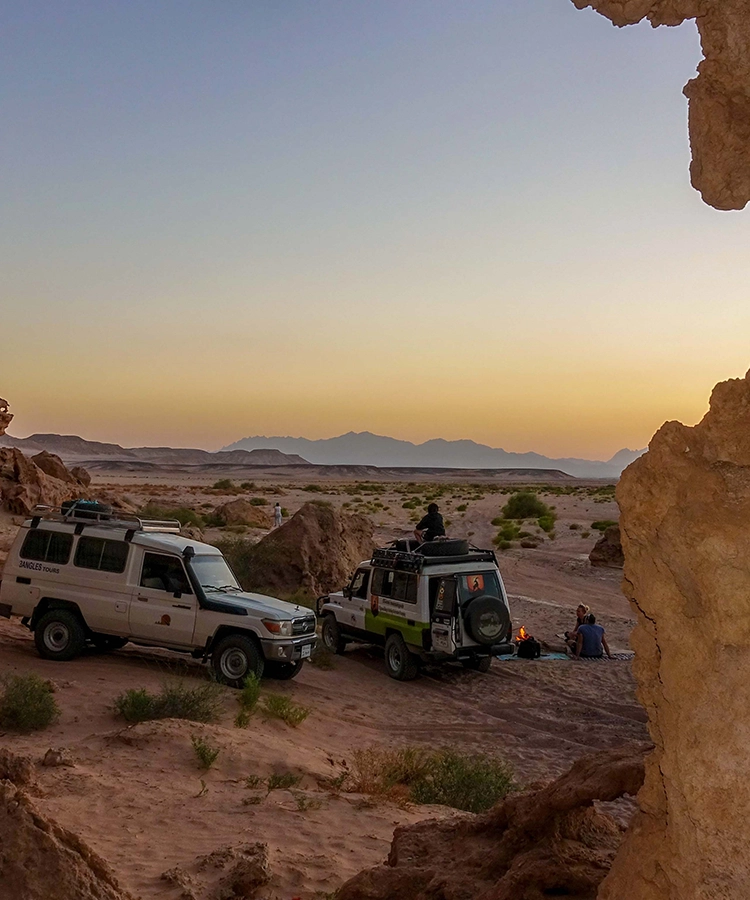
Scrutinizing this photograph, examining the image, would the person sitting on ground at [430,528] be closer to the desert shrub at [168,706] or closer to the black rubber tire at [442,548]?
the black rubber tire at [442,548]

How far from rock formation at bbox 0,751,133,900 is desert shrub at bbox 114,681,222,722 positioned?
17.2 ft

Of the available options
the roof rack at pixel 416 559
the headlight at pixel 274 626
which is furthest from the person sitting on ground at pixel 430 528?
the headlight at pixel 274 626

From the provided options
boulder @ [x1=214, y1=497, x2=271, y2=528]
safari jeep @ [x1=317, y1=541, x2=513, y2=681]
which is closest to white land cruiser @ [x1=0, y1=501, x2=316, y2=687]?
safari jeep @ [x1=317, y1=541, x2=513, y2=681]

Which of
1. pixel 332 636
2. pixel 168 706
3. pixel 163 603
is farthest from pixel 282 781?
pixel 332 636

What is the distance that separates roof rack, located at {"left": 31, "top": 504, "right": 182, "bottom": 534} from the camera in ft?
43.9

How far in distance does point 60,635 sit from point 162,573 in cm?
197

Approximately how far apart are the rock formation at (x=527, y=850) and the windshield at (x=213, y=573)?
7922 millimetres

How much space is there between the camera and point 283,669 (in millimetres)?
13156

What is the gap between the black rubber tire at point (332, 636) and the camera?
16.0 metres

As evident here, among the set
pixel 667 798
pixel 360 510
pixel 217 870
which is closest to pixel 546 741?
pixel 217 870

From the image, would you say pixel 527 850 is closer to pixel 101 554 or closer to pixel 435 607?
pixel 435 607

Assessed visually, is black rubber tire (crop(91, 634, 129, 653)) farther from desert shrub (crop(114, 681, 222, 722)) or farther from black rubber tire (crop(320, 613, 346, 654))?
black rubber tire (crop(320, 613, 346, 654))

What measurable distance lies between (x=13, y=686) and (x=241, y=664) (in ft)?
11.1

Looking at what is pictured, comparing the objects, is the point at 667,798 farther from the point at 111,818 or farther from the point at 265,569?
the point at 265,569
